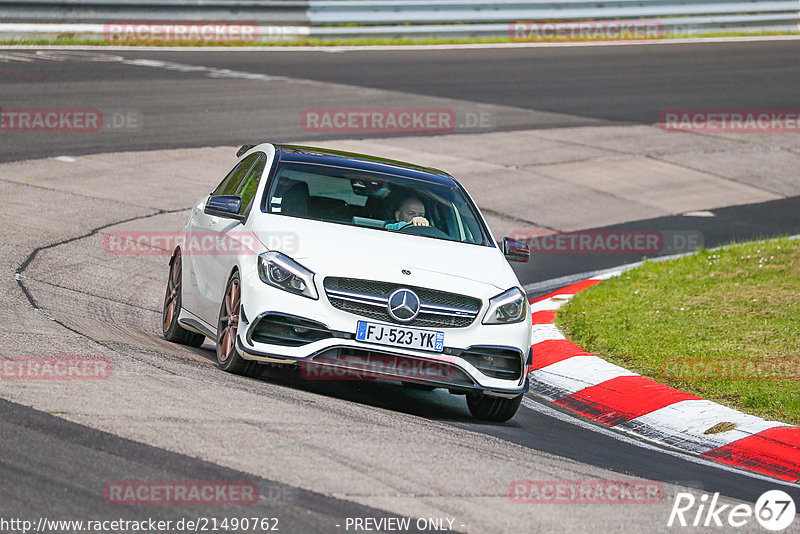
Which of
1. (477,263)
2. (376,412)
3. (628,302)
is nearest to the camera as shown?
(376,412)

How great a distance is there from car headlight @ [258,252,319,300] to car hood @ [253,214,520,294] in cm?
6

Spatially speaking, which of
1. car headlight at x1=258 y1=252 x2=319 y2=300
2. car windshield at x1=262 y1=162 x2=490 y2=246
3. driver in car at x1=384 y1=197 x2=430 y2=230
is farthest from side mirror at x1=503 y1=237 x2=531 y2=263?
car headlight at x1=258 y1=252 x2=319 y2=300

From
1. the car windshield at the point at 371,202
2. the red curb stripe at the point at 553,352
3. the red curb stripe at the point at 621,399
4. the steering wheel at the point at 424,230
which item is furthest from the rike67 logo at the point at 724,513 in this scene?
the red curb stripe at the point at 553,352

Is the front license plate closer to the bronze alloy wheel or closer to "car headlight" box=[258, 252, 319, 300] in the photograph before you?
"car headlight" box=[258, 252, 319, 300]

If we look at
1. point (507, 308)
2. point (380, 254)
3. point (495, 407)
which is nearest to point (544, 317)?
point (495, 407)

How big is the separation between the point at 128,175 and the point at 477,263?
8879 mm

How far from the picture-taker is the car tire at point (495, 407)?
25.9ft

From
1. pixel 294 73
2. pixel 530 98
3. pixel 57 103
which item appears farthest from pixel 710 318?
pixel 294 73

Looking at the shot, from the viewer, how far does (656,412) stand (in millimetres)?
8383

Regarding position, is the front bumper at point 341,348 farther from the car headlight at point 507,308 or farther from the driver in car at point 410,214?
the driver in car at point 410,214

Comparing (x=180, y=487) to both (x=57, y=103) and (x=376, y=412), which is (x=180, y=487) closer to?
(x=376, y=412)

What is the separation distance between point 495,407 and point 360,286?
4.16 ft

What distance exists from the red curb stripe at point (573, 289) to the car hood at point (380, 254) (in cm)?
413

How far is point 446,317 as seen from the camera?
7.53 meters
